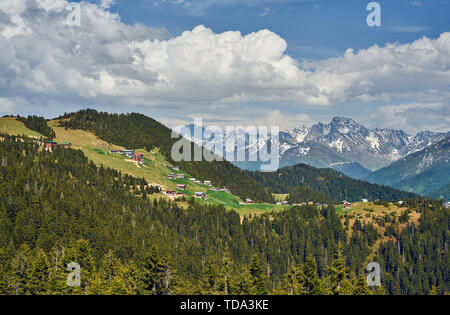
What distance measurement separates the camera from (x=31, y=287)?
302 feet

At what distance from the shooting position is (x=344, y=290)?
260 ft

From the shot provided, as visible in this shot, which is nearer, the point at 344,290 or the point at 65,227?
the point at 344,290
